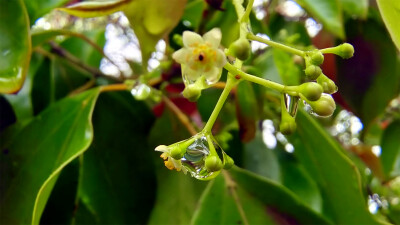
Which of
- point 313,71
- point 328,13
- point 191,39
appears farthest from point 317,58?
point 328,13

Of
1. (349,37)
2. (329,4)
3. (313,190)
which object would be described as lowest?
(313,190)

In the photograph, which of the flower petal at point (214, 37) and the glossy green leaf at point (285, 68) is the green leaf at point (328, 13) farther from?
the flower petal at point (214, 37)

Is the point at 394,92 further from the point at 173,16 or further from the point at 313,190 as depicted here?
the point at 173,16

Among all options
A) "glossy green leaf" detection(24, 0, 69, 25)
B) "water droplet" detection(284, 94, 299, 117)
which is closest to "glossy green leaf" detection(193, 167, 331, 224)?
"water droplet" detection(284, 94, 299, 117)

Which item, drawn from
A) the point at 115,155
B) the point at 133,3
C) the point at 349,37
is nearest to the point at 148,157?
the point at 115,155

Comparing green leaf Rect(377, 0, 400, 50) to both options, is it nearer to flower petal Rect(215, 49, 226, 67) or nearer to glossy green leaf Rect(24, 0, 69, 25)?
flower petal Rect(215, 49, 226, 67)

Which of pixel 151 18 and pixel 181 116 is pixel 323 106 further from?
pixel 181 116
